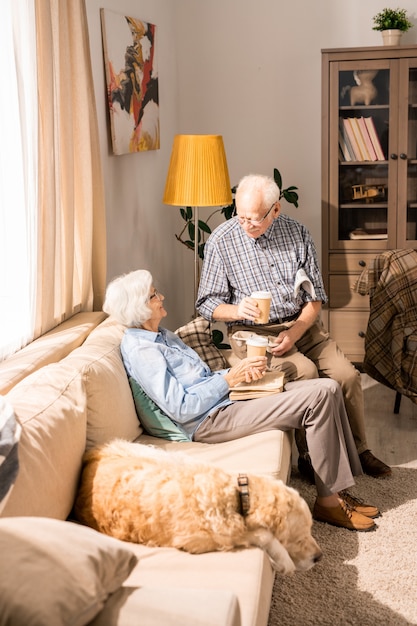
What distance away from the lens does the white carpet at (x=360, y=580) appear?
233 centimetres

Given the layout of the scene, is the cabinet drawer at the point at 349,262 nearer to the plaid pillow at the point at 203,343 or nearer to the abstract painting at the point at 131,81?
the abstract painting at the point at 131,81

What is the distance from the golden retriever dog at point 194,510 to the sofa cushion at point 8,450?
29cm

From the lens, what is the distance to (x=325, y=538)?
9.07 ft

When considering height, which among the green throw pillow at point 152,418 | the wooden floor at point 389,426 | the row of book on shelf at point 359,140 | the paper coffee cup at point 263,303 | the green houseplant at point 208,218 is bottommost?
the wooden floor at point 389,426

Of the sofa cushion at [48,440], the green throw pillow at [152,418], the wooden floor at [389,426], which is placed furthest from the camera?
the wooden floor at [389,426]

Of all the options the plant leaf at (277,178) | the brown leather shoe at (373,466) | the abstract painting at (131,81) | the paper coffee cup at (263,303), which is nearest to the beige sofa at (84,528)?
the paper coffee cup at (263,303)

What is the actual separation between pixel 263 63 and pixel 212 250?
188cm

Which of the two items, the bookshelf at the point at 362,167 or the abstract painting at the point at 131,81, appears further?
the bookshelf at the point at 362,167

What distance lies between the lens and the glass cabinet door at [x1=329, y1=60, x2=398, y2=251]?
432 cm

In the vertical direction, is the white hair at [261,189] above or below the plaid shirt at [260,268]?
above

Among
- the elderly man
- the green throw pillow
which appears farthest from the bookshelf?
the green throw pillow

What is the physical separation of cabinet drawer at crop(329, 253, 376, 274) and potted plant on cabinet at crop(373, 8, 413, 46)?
116 centimetres

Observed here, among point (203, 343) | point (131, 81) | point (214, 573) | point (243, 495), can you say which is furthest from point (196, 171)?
point (214, 573)

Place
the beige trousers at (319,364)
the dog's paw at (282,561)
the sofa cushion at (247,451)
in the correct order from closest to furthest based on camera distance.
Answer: the dog's paw at (282,561), the sofa cushion at (247,451), the beige trousers at (319,364)
